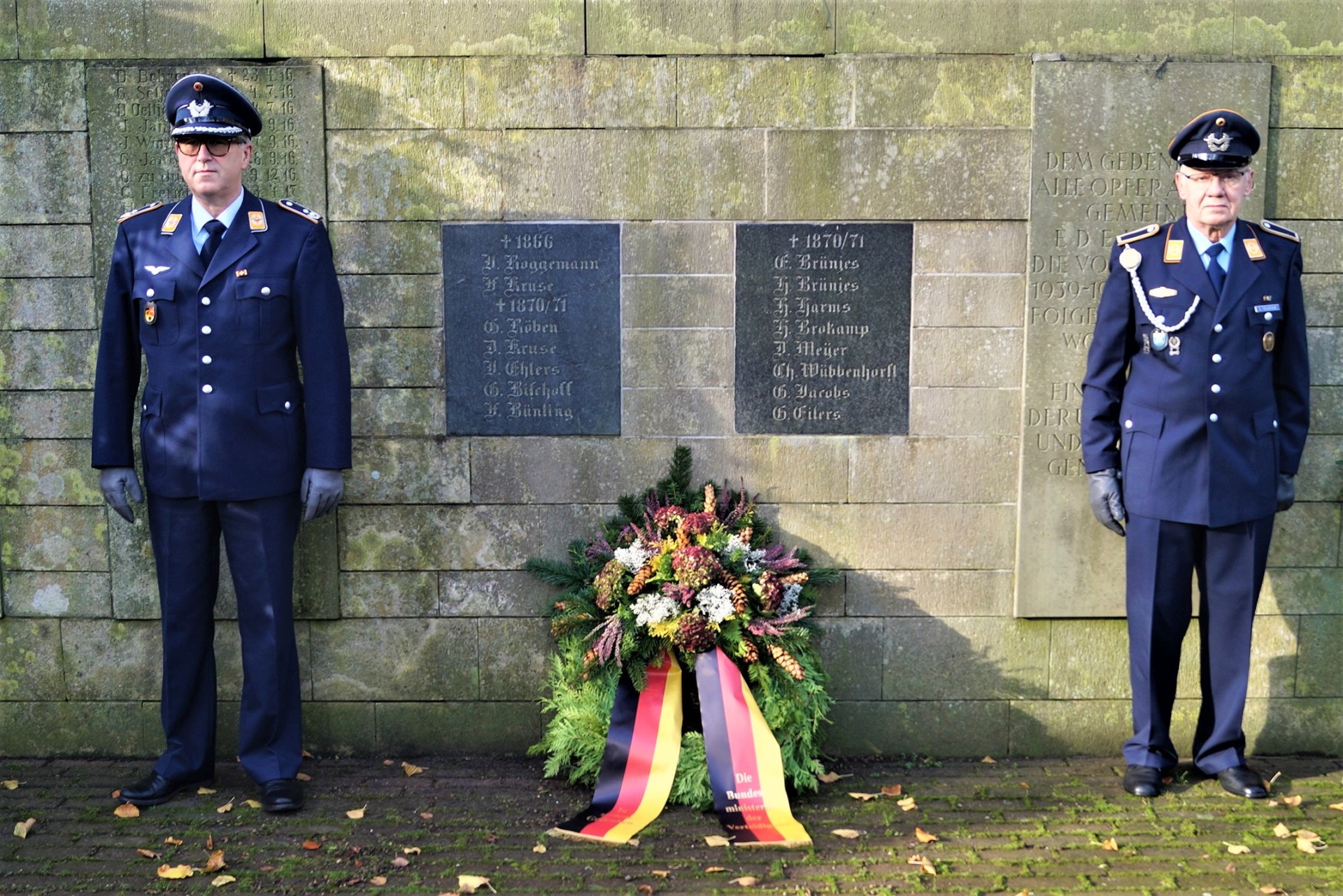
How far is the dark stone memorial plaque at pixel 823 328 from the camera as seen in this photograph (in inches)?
184

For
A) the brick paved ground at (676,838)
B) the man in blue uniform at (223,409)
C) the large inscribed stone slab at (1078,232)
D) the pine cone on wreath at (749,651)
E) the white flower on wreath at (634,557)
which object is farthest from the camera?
the large inscribed stone slab at (1078,232)

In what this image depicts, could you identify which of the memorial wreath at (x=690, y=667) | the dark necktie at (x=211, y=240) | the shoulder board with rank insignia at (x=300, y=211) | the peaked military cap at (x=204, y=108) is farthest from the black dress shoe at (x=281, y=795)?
the peaked military cap at (x=204, y=108)

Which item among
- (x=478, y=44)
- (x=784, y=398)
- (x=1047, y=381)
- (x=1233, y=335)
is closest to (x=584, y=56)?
(x=478, y=44)

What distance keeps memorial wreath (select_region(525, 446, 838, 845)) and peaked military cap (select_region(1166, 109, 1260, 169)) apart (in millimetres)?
1983

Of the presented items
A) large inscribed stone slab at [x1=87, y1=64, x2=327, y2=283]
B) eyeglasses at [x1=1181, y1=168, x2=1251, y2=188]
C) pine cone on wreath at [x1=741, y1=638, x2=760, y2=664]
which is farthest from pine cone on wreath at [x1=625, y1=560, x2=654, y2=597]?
eyeglasses at [x1=1181, y1=168, x2=1251, y2=188]

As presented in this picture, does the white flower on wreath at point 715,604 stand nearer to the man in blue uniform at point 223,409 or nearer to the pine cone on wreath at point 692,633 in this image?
the pine cone on wreath at point 692,633

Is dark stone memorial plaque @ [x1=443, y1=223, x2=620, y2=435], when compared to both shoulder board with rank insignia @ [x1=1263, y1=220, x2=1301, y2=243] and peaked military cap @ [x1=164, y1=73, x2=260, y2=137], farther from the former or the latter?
shoulder board with rank insignia @ [x1=1263, y1=220, x2=1301, y2=243]

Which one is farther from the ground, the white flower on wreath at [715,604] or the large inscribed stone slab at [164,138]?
the large inscribed stone slab at [164,138]

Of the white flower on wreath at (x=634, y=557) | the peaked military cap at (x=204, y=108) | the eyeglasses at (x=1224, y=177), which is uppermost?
the peaked military cap at (x=204, y=108)

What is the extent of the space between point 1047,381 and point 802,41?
1.59 meters

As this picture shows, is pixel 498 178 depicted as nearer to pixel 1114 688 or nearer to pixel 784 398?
pixel 784 398

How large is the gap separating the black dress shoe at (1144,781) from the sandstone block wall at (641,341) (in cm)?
46

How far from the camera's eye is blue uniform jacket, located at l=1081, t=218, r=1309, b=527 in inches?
165

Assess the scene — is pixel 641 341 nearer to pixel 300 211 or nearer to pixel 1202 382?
pixel 300 211
